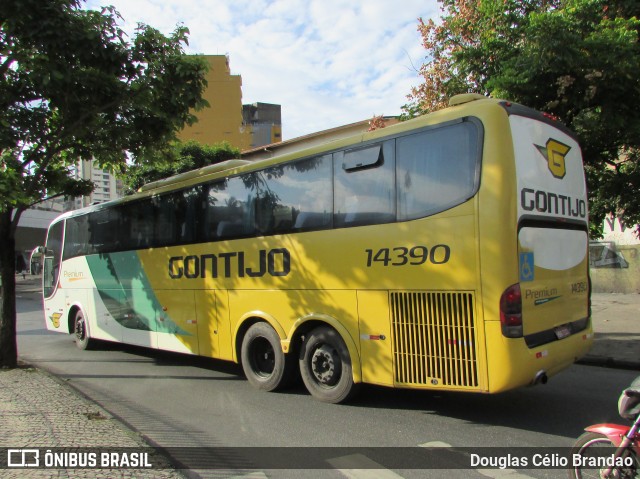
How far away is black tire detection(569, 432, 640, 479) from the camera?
2881 mm

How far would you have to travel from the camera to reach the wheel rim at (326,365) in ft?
18.7

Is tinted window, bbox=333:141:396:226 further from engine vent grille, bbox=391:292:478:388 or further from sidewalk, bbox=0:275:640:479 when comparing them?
sidewalk, bbox=0:275:640:479

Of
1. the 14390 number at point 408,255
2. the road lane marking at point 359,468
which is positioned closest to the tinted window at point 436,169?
the 14390 number at point 408,255

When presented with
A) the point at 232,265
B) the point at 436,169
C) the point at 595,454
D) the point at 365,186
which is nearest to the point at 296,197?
the point at 365,186

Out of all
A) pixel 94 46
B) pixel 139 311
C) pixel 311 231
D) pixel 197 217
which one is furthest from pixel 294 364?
pixel 94 46

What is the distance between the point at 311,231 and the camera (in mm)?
5898

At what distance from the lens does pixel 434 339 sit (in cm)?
468

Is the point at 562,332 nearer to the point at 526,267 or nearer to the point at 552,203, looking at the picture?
the point at 526,267

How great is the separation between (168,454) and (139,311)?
4904mm

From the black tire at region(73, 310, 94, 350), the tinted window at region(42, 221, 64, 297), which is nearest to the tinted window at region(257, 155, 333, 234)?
the black tire at region(73, 310, 94, 350)

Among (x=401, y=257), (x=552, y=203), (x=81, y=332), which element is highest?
(x=552, y=203)

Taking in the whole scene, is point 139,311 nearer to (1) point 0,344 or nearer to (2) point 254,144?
(1) point 0,344

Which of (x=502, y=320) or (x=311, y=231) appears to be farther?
(x=311, y=231)

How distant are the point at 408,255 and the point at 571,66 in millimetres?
4451
